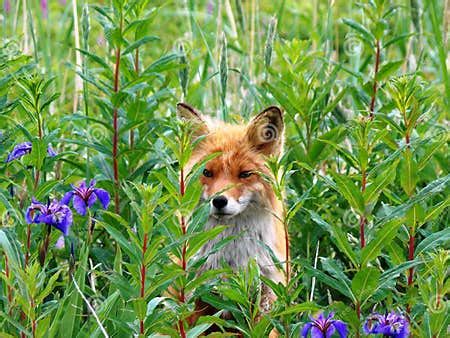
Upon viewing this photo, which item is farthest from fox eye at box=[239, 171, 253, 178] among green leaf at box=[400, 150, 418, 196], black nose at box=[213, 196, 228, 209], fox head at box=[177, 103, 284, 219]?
green leaf at box=[400, 150, 418, 196]

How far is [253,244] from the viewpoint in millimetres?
3930

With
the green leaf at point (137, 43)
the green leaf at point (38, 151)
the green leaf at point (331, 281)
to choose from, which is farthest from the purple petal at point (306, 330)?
the green leaf at point (137, 43)

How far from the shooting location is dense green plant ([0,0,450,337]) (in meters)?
2.90

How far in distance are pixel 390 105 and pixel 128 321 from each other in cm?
176

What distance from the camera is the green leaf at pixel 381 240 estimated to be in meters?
2.87

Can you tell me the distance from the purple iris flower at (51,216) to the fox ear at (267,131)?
1118 mm

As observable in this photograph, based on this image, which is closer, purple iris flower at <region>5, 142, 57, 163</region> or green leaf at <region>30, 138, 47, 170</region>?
green leaf at <region>30, 138, 47, 170</region>

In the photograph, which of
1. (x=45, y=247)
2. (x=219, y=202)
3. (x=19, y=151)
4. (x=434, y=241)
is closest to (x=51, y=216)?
(x=45, y=247)

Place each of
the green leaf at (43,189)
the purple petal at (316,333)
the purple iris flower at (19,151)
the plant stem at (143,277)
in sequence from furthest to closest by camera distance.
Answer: the purple iris flower at (19,151) → the green leaf at (43,189) → the purple petal at (316,333) → the plant stem at (143,277)

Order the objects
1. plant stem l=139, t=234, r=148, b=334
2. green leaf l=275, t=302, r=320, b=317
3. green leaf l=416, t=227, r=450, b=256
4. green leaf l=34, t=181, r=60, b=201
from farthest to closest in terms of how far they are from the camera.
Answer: green leaf l=34, t=181, r=60, b=201, green leaf l=416, t=227, r=450, b=256, green leaf l=275, t=302, r=320, b=317, plant stem l=139, t=234, r=148, b=334

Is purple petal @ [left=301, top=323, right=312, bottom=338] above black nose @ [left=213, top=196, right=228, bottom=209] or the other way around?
the other way around

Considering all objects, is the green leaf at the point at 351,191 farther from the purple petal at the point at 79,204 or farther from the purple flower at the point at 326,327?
the purple petal at the point at 79,204

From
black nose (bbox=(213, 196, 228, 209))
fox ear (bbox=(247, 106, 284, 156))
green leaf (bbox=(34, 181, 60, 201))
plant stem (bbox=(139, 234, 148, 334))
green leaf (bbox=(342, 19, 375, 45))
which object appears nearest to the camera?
plant stem (bbox=(139, 234, 148, 334))

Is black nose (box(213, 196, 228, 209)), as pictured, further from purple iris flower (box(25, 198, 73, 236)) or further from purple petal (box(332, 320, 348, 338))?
purple petal (box(332, 320, 348, 338))
